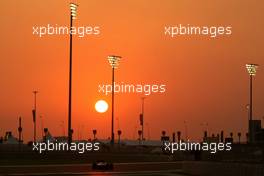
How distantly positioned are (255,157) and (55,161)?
3119cm

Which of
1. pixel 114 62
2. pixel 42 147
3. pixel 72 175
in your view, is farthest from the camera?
pixel 42 147

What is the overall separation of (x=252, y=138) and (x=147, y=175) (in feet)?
30.0

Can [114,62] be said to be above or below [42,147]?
above

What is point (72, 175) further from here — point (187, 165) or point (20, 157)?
point (20, 157)

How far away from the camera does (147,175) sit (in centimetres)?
5153

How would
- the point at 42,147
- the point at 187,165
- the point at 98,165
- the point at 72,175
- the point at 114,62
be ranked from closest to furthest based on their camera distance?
the point at 72,175
the point at 187,165
the point at 98,165
the point at 114,62
the point at 42,147

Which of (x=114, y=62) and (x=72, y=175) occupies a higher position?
(x=114, y=62)

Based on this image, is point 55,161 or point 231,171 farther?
point 55,161

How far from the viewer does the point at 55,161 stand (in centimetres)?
7794

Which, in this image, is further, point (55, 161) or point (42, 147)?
point (42, 147)

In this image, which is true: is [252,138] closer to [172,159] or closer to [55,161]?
[55,161]

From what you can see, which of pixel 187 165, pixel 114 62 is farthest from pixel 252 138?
pixel 114 62

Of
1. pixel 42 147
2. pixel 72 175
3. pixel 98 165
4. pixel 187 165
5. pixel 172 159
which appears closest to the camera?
pixel 72 175

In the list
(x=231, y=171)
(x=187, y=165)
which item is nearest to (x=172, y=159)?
(x=187, y=165)
